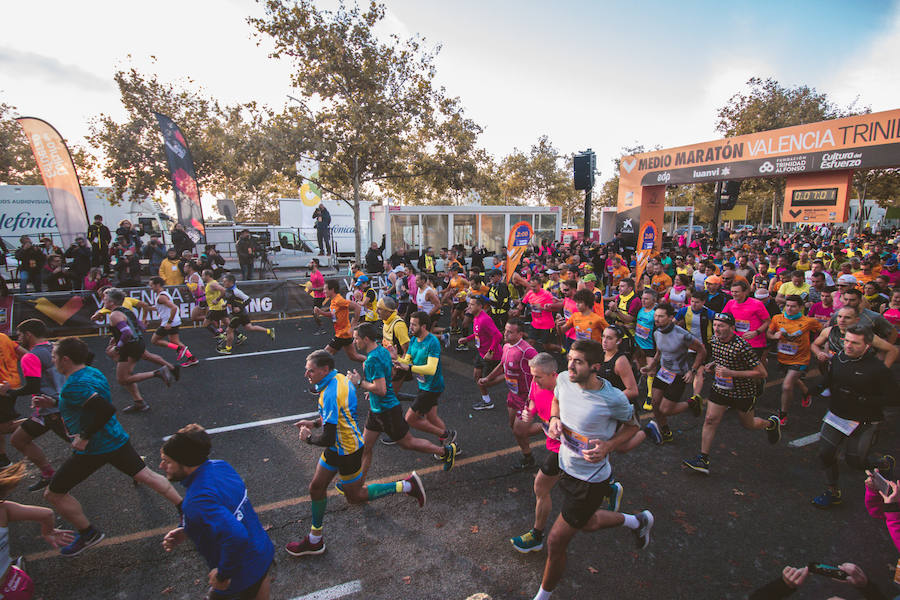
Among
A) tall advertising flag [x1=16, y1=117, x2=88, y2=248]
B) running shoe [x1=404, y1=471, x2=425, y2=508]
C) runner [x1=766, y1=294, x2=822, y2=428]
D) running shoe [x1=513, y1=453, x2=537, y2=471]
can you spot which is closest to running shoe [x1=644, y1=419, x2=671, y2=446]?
running shoe [x1=513, y1=453, x2=537, y2=471]

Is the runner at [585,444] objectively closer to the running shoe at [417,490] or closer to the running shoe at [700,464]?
the running shoe at [417,490]

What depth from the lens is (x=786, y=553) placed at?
371 cm

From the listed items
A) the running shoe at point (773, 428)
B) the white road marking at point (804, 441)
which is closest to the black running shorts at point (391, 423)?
the running shoe at point (773, 428)

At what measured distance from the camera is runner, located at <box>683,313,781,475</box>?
15.2 ft

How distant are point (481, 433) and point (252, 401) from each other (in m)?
3.81

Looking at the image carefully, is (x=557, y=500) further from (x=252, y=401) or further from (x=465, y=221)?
(x=465, y=221)

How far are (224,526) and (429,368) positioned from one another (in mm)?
2760

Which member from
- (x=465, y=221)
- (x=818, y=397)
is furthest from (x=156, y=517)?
(x=465, y=221)

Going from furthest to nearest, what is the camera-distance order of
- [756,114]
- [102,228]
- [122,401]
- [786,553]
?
[756,114], [102,228], [122,401], [786,553]

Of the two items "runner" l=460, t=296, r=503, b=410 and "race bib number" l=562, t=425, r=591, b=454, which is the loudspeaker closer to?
"runner" l=460, t=296, r=503, b=410

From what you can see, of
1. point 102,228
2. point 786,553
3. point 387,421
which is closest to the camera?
point 786,553

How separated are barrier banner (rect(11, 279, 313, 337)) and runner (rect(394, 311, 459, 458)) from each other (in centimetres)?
891

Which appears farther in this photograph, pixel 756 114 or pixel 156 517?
pixel 756 114

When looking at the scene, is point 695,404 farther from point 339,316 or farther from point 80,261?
point 80,261
